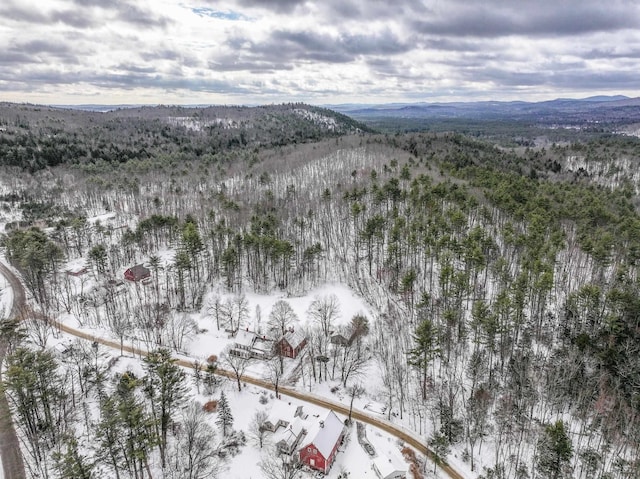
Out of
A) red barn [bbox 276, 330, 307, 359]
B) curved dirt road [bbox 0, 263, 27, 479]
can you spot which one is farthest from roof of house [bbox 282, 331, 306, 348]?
curved dirt road [bbox 0, 263, 27, 479]

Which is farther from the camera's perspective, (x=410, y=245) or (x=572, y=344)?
(x=410, y=245)

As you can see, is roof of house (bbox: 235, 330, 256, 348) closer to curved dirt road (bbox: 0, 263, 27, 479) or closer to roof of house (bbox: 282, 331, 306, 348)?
roof of house (bbox: 282, 331, 306, 348)

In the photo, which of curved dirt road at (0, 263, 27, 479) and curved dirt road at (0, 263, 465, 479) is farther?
curved dirt road at (0, 263, 465, 479)

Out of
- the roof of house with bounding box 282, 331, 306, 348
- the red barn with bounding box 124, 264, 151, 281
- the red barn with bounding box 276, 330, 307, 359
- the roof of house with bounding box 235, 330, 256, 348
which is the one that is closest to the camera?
the red barn with bounding box 276, 330, 307, 359

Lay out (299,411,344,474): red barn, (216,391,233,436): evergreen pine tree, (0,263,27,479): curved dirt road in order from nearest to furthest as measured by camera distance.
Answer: (0,263,27,479): curved dirt road, (299,411,344,474): red barn, (216,391,233,436): evergreen pine tree

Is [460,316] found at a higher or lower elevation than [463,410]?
higher

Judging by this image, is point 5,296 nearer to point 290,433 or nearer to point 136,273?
point 136,273

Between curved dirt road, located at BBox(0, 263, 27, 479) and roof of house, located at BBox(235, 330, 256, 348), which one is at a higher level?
roof of house, located at BBox(235, 330, 256, 348)

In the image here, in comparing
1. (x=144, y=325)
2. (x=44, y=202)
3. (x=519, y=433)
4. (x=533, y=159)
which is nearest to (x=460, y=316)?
(x=519, y=433)

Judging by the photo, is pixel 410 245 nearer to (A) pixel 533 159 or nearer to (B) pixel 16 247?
(B) pixel 16 247
